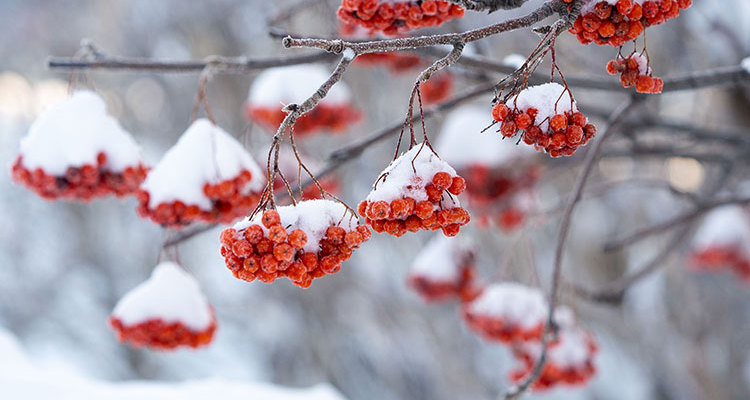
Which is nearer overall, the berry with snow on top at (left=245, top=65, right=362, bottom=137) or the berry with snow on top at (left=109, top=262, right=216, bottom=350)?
the berry with snow on top at (left=109, top=262, right=216, bottom=350)

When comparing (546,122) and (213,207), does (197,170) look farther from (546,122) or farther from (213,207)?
(546,122)

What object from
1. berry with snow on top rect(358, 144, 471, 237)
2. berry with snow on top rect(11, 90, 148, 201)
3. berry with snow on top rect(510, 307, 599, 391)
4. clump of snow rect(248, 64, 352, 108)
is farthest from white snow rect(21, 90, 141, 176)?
berry with snow on top rect(510, 307, 599, 391)

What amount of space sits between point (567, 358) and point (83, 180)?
189 cm

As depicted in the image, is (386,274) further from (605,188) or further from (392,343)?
(605,188)

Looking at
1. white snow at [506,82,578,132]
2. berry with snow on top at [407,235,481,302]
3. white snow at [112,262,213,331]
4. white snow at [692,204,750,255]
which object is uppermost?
white snow at [692,204,750,255]

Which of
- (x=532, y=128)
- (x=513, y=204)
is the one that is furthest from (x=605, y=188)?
(x=532, y=128)

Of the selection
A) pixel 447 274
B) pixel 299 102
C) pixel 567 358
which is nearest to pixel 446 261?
pixel 447 274

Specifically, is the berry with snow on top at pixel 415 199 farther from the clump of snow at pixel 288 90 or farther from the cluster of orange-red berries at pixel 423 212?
the clump of snow at pixel 288 90

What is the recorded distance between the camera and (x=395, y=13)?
3.97 feet

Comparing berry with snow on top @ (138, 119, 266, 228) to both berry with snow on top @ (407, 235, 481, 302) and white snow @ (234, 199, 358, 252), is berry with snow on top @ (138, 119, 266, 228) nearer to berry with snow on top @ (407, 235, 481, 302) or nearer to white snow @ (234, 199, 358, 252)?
white snow @ (234, 199, 358, 252)

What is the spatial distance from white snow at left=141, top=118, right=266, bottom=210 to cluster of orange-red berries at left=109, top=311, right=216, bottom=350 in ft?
1.67

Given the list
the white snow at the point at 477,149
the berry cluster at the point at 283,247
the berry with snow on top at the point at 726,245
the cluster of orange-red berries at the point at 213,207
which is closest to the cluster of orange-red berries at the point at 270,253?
the berry cluster at the point at 283,247

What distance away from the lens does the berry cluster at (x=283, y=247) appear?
98cm

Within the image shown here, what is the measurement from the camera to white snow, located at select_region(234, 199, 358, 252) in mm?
1030
